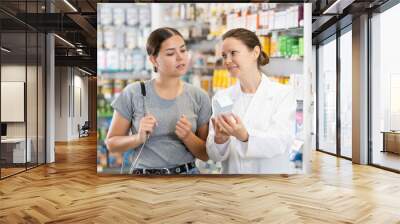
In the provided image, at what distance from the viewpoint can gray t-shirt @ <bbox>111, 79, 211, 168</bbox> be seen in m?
6.00

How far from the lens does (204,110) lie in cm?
609

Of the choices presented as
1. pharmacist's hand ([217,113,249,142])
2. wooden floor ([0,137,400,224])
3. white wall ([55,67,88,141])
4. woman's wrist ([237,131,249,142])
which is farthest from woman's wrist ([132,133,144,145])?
white wall ([55,67,88,141])

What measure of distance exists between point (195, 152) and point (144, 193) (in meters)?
1.18

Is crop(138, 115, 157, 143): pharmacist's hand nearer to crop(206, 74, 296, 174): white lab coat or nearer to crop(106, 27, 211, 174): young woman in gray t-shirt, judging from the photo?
crop(106, 27, 211, 174): young woman in gray t-shirt

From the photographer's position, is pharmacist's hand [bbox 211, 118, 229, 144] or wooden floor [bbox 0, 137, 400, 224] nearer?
wooden floor [bbox 0, 137, 400, 224]

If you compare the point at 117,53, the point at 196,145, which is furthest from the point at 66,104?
the point at 196,145

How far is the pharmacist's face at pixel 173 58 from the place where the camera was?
19.5 ft

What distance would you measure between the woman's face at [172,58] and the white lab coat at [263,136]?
680 mm

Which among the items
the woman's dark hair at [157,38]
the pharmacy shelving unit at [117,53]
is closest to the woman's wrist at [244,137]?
the woman's dark hair at [157,38]

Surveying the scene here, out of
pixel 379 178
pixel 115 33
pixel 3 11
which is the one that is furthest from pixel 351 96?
pixel 3 11

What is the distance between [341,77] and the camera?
9.37m

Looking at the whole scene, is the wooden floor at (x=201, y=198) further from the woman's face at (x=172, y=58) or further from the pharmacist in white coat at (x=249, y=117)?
the woman's face at (x=172, y=58)

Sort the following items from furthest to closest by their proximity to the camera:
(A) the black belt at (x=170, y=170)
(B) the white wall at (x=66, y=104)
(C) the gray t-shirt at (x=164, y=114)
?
(B) the white wall at (x=66, y=104) < (A) the black belt at (x=170, y=170) < (C) the gray t-shirt at (x=164, y=114)

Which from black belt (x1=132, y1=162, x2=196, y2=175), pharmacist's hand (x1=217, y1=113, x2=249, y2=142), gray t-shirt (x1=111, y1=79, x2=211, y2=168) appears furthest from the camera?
black belt (x1=132, y1=162, x2=196, y2=175)
